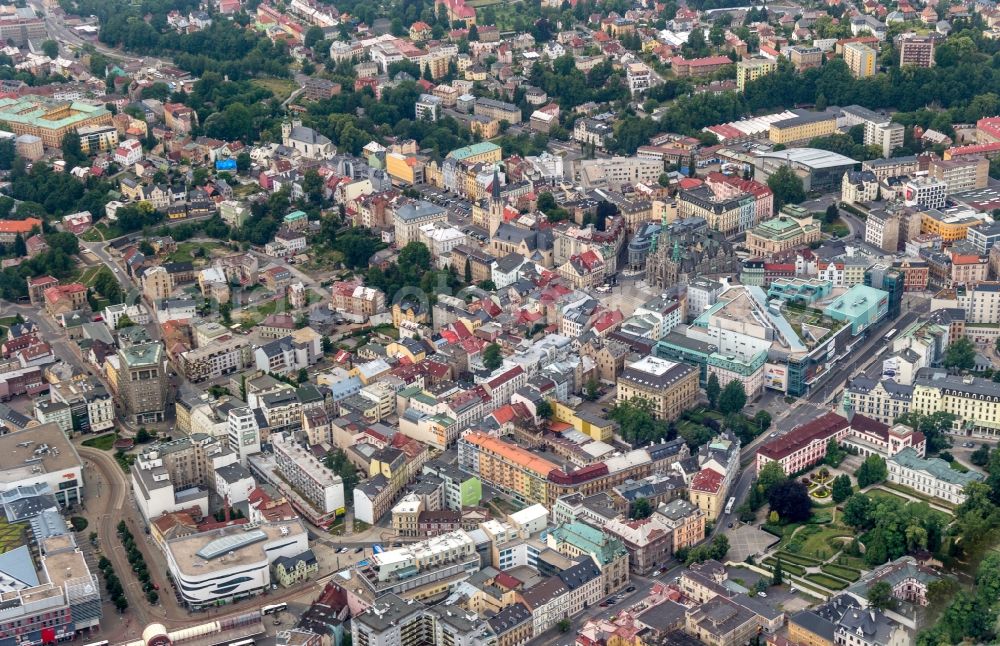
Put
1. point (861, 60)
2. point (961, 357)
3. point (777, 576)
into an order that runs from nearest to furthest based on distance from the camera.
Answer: point (777, 576) < point (961, 357) < point (861, 60)

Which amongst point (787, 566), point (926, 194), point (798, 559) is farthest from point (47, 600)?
point (926, 194)

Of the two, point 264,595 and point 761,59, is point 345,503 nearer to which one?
point 264,595

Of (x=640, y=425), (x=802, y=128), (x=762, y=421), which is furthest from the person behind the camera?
(x=802, y=128)

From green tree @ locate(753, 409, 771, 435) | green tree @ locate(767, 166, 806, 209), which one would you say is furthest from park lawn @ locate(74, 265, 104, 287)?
green tree @ locate(767, 166, 806, 209)

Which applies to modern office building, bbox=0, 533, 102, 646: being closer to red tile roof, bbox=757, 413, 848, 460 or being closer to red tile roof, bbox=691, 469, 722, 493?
red tile roof, bbox=691, 469, 722, 493

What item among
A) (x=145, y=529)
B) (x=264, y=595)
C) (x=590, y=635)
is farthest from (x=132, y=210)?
(x=590, y=635)

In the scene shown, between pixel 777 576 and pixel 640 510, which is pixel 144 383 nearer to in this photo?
pixel 640 510
